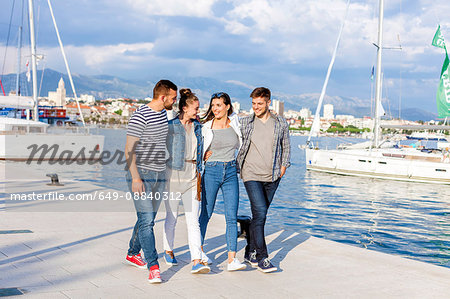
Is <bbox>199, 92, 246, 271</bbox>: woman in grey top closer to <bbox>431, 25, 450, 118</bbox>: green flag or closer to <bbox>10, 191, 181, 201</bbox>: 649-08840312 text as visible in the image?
<bbox>10, 191, 181, 201</bbox>: 649-08840312 text

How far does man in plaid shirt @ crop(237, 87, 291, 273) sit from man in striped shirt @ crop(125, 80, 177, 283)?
0.93m

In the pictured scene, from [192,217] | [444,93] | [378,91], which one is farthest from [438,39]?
[192,217]

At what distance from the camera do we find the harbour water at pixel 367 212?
1159 centimetres

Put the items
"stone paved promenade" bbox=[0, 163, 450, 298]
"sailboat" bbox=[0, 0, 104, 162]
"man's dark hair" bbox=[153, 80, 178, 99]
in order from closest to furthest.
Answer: "stone paved promenade" bbox=[0, 163, 450, 298] → "man's dark hair" bbox=[153, 80, 178, 99] → "sailboat" bbox=[0, 0, 104, 162]

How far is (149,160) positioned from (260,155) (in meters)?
1.23

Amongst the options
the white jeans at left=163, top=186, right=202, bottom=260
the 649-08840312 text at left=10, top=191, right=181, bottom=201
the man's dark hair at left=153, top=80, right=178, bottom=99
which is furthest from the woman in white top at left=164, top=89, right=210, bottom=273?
the 649-08840312 text at left=10, top=191, right=181, bottom=201

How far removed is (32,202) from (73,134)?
22.5 meters

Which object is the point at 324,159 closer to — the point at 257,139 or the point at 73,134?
the point at 73,134

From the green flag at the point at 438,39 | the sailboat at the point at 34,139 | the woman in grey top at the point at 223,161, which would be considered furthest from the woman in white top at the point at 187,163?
the green flag at the point at 438,39

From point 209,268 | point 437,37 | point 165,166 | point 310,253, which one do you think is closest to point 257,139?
point 165,166

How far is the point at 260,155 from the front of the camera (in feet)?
16.9

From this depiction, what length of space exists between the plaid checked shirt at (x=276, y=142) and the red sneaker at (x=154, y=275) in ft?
4.64

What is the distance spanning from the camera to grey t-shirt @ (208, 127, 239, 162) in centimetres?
497

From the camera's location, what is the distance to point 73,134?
3086 centimetres
